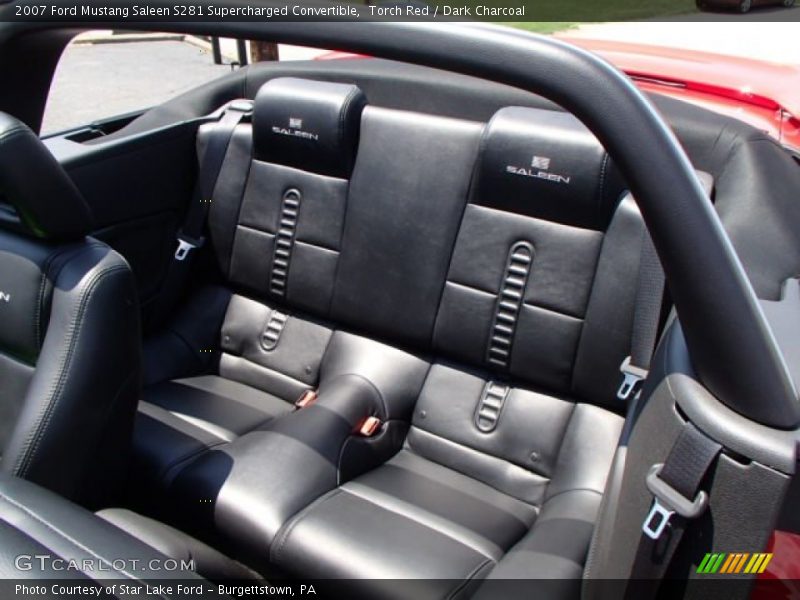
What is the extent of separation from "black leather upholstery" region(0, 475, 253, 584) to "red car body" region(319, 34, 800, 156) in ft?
4.56

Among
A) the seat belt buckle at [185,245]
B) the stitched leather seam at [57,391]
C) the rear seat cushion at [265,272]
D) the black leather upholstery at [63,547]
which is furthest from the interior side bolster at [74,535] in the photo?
the seat belt buckle at [185,245]

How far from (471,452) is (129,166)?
146 centimetres

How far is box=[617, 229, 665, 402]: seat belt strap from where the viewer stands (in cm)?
159

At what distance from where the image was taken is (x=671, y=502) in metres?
0.89

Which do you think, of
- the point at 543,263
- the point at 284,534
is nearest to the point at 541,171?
the point at 543,263

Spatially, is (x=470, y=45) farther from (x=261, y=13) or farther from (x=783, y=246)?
(x=783, y=246)

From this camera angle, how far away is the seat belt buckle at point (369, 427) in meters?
2.04

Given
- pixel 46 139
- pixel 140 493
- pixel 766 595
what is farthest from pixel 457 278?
pixel 46 139

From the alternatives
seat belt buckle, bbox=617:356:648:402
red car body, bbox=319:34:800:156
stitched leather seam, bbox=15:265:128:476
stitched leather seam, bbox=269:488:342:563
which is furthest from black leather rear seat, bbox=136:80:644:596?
stitched leather seam, bbox=15:265:128:476

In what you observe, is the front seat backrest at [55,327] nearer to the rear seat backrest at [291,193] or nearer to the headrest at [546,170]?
the rear seat backrest at [291,193]

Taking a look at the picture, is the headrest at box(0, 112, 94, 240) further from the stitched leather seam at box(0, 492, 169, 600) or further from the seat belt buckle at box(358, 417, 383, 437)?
the seat belt buckle at box(358, 417, 383, 437)

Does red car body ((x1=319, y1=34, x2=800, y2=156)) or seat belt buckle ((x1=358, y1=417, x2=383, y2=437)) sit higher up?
red car body ((x1=319, y1=34, x2=800, y2=156))

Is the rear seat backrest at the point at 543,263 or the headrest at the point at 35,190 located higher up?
the headrest at the point at 35,190

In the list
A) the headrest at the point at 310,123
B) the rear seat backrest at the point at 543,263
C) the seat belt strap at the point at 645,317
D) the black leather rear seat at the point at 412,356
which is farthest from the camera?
the headrest at the point at 310,123
